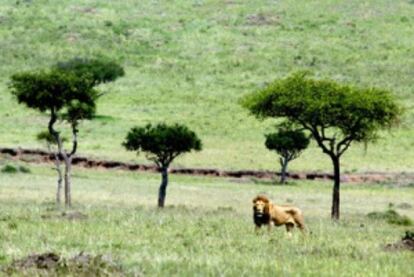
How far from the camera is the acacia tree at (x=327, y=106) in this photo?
140 feet

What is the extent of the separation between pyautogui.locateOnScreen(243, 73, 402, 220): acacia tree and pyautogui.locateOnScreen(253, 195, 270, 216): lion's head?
699 inches

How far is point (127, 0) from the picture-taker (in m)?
Answer: 148

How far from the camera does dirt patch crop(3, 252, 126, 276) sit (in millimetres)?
14539

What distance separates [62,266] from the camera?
14.8m

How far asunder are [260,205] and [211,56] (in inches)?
3893

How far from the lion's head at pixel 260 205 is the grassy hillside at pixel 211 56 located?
171 feet

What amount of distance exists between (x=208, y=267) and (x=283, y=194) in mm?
42650

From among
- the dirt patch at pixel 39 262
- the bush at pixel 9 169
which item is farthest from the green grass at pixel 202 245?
the bush at pixel 9 169

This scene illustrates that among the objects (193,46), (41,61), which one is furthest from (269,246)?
(193,46)

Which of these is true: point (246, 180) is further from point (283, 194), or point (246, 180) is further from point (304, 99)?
point (304, 99)

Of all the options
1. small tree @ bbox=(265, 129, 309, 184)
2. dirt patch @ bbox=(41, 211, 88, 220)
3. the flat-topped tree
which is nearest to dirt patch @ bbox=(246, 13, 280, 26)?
small tree @ bbox=(265, 129, 309, 184)

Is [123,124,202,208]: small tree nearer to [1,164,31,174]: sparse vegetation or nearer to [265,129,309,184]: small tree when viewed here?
[1,164,31,174]: sparse vegetation

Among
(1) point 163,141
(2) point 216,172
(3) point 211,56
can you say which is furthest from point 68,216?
(3) point 211,56

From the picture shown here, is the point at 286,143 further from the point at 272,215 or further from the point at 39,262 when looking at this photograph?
the point at 39,262
